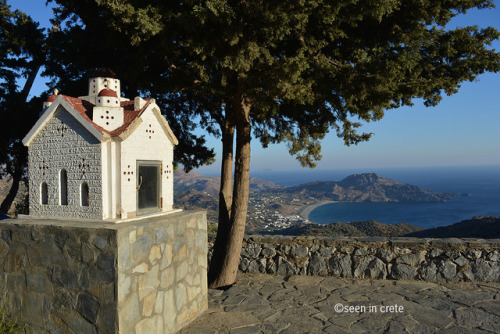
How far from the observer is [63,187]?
3668 mm

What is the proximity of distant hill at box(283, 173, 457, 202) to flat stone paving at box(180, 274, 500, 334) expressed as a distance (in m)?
74.1

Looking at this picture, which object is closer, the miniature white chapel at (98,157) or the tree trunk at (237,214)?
the miniature white chapel at (98,157)

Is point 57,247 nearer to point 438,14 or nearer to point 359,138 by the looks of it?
point 359,138

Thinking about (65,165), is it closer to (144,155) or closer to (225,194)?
(144,155)

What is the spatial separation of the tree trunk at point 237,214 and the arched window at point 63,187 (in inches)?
132

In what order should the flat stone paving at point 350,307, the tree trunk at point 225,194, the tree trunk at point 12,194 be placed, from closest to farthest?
the flat stone paving at point 350,307 → the tree trunk at point 225,194 → the tree trunk at point 12,194

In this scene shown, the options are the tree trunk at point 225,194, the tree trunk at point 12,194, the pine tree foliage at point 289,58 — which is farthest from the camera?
the tree trunk at point 12,194

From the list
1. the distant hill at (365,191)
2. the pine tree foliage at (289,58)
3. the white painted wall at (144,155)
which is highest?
the pine tree foliage at (289,58)

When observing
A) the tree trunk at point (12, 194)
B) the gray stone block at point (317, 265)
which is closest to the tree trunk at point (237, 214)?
the gray stone block at point (317, 265)

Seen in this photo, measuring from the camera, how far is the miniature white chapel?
11.2 feet

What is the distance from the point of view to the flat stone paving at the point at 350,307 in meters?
4.14

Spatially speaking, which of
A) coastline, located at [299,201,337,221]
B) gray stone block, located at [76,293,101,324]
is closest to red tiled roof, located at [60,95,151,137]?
gray stone block, located at [76,293,101,324]

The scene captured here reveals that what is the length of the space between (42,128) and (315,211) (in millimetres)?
64768

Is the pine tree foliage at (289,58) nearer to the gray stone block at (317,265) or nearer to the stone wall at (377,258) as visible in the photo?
the stone wall at (377,258)
